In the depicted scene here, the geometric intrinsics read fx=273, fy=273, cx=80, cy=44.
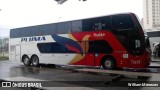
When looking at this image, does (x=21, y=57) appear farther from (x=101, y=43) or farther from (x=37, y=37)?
(x=101, y=43)

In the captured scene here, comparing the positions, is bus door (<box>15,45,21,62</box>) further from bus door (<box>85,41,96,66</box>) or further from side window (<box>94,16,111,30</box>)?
side window (<box>94,16,111,30</box>)

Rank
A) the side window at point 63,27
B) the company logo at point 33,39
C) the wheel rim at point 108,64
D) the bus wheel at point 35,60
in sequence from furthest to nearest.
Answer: the bus wheel at point 35,60 → the company logo at point 33,39 → the side window at point 63,27 → the wheel rim at point 108,64

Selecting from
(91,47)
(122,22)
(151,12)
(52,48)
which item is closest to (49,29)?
(52,48)

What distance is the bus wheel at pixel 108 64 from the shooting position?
55.0ft

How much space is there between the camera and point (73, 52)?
19.2m

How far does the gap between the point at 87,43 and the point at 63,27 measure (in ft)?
8.47

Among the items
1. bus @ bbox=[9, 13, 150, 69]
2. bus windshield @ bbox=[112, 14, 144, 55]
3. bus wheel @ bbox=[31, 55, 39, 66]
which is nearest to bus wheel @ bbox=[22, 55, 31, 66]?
bus @ bbox=[9, 13, 150, 69]

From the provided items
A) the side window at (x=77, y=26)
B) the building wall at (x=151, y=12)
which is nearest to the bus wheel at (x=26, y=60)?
the side window at (x=77, y=26)

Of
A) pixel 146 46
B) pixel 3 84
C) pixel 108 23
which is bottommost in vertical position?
pixel 3 84

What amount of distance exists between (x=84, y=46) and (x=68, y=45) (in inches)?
61.3

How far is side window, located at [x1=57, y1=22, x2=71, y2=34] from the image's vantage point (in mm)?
19375

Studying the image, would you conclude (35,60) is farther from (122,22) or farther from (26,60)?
(122,22)

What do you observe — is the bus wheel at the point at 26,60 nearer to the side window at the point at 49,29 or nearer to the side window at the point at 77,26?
the side window at the point at 49,29

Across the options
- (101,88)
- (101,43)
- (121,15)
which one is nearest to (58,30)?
(101,43)
